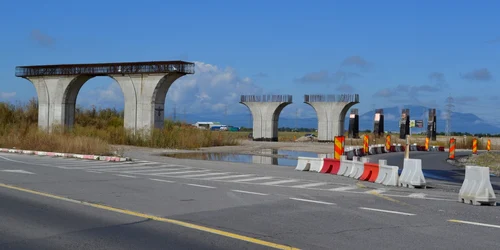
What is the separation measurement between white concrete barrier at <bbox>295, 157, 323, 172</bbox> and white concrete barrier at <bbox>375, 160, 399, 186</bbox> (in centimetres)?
436

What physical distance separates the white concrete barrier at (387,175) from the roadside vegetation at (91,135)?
16.3 m

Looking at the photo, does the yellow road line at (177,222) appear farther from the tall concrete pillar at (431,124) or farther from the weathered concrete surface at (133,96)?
the tall concrete pillar at (431,124)

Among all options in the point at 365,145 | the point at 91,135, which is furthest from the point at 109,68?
the point at 365,145

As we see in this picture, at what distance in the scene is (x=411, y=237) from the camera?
9.07m

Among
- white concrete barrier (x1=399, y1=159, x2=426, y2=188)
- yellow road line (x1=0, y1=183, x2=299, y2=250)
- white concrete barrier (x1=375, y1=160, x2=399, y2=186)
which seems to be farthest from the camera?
white concrete barrier (x1=375, y1=160, x2=399, y2=186)

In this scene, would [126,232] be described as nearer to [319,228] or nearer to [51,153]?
[319,228]

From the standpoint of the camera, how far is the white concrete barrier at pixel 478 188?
13477mm

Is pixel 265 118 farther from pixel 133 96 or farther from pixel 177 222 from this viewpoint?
pixel 177 222

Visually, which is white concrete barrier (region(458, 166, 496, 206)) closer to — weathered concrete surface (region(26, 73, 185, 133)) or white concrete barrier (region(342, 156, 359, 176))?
white concrete barrier (region(342, 156, 359, 176))

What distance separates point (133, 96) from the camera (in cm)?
4269

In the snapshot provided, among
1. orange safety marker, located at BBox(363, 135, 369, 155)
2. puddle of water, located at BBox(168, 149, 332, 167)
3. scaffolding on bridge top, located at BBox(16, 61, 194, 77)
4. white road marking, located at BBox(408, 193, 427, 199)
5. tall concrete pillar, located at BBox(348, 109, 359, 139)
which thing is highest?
scaffolding on bridge top, located at BBox(16, 61, 194, 77)

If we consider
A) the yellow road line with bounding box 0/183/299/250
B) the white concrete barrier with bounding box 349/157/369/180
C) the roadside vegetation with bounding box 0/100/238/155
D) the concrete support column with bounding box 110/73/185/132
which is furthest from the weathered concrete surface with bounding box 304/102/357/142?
the yellow road line with bounding box 0/183/299/250

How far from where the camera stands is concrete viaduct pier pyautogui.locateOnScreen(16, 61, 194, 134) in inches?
1642

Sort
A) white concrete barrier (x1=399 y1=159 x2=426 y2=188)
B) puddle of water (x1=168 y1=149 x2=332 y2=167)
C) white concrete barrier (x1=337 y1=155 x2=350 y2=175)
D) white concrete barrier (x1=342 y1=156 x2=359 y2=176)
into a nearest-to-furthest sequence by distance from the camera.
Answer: white concrete barrier (x1=399 y1=159 x2=426 y2=188) → white concrete barrier (x1=342 y1=156 x2=359 y2=176) → white concrete barrier (x1=337 y1=155 x2=350 y2=175) → puddle of water (x1=168 y1=149 x2=332 y2=167)
